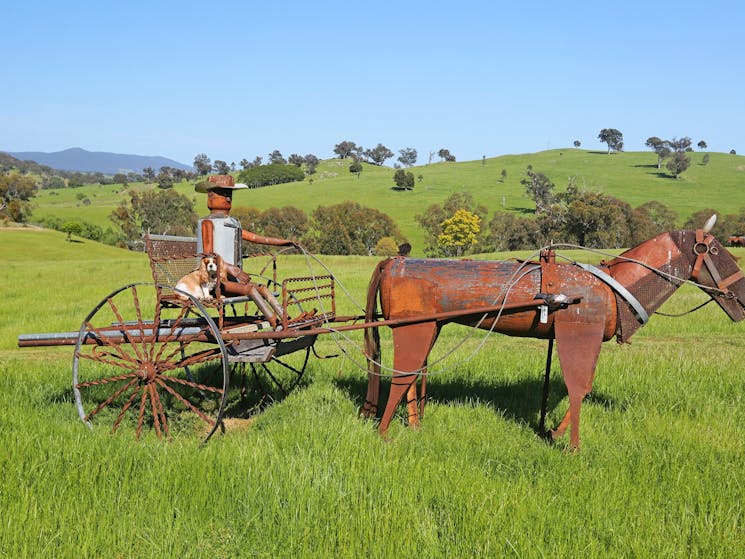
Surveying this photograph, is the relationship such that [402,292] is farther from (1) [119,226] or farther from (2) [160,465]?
(1) [119,226]

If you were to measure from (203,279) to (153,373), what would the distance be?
1.10 m

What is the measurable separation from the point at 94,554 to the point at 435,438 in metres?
3.28

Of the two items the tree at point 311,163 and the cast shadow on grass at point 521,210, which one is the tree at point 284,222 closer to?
the cast shadow on grass at point 521,210

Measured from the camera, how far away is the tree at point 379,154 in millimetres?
175875

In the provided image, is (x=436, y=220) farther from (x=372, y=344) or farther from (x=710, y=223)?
(x=710, y=223)

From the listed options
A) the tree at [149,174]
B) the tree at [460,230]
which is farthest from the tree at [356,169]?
the tree at [460,230]

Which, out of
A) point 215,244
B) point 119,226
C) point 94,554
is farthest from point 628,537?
point 119,226

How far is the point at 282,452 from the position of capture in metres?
5.04

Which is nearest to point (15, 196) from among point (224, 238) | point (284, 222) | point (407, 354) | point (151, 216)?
point (151, 216)

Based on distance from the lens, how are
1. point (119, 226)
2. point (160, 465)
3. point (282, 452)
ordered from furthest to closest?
point (119, 226) → point (282, 452) → point (160, 465)

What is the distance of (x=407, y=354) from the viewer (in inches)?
231

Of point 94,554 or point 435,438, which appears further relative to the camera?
point 435,438

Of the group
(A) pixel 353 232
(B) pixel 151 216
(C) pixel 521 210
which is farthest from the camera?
(C) pixel 521 210

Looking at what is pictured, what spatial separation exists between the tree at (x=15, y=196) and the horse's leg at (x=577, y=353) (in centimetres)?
7087
